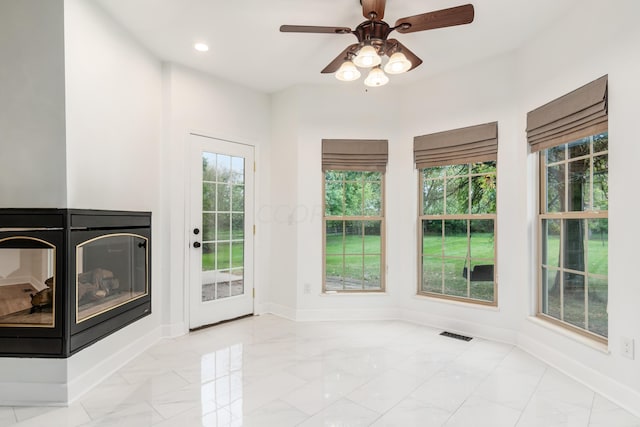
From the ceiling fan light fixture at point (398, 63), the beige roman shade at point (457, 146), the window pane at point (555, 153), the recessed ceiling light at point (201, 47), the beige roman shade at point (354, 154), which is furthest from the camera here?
the beige roman shade at point (354, 154)

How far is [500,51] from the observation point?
3.42m

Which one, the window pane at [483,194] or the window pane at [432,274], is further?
the window pane at [432,274]

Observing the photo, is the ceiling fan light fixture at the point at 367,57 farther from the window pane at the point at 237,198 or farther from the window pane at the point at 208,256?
the window pane at the point at 208,256

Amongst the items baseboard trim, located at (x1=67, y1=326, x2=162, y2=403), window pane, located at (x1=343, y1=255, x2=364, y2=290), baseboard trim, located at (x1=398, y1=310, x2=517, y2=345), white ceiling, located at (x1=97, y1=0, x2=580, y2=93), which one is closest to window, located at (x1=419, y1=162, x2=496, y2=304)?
baseboard trim, located at (x1=398, y1=310, x2=517, y2=345)

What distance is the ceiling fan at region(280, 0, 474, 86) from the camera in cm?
232

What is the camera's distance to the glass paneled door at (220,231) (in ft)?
12.6

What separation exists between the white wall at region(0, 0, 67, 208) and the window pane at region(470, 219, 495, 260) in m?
3.51

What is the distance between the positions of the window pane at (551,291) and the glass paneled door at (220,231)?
118 inches

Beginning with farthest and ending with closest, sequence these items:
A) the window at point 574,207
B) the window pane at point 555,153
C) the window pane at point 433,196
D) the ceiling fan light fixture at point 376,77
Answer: the window pane at point 433,196
the window pane at point 555,153
the ceiling fan light fixture at point 376,77
the window at point 574,207

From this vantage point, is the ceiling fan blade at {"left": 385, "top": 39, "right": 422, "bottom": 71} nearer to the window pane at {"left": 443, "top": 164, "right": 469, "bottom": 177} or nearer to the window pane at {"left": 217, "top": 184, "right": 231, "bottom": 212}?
the window pane at {"left": 443, "top": 164, "right": 469, "bottom": 177}

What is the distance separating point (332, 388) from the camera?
8.28 feet

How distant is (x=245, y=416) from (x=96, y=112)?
7.60 ft

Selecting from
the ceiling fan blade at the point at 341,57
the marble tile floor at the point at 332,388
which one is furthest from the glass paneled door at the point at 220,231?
the ceiling fan blade at the point at 341,57

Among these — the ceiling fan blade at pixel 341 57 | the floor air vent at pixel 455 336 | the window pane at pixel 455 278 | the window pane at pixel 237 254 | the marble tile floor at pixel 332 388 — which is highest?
the ceiling fan blade at pixel 341 57
